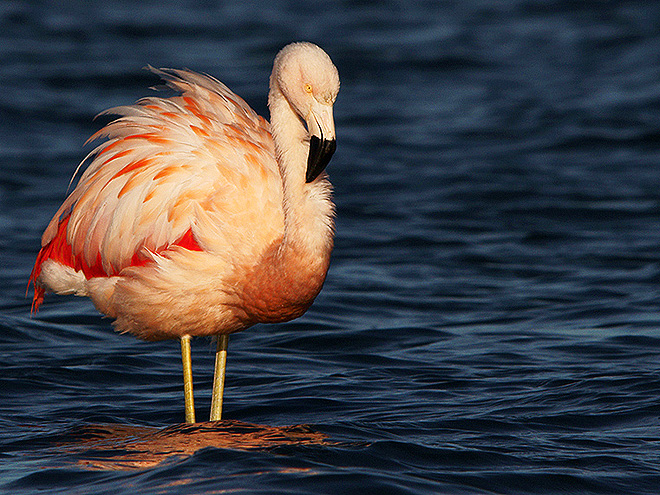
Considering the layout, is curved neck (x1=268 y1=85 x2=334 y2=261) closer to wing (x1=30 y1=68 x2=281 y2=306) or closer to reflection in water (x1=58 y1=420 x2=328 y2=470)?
wing (x1=30 y1=68 x2=281 y2=306)

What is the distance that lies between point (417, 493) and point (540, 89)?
12143 mm

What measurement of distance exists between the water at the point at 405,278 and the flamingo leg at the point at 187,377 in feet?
0.31

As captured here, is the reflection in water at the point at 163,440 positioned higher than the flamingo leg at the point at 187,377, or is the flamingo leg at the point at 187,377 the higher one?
the flamingo leg at the point at 187,377

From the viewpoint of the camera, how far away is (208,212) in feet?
17.6

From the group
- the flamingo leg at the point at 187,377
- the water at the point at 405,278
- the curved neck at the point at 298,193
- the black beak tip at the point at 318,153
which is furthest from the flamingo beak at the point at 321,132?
the water at the point at 405,278

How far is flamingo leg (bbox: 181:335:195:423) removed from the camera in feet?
18.6

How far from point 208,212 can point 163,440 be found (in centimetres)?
126

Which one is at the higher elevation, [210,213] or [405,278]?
[210,213]

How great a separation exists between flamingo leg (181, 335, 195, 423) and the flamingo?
1 centimetres

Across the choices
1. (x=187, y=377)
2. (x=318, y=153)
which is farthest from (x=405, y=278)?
(x=318, y=153)

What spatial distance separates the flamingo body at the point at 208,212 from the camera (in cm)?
516

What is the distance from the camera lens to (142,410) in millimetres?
6242

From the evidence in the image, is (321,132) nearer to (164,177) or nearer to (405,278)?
(164,177)

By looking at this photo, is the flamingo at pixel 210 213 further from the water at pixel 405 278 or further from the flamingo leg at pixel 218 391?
the water at pixel 405 278
